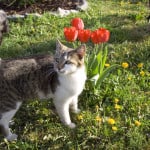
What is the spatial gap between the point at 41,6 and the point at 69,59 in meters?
3.92

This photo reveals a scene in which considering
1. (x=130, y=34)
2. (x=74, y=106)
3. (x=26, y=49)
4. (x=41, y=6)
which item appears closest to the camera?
(x=74, y=106)

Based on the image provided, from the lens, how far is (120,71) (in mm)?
5348

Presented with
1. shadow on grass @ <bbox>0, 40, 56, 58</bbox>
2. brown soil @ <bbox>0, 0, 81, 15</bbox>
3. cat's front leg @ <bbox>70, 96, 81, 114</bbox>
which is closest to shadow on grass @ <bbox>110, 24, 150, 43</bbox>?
shadow on grass @ <bbox>0, 40, 56, 58</bbox>

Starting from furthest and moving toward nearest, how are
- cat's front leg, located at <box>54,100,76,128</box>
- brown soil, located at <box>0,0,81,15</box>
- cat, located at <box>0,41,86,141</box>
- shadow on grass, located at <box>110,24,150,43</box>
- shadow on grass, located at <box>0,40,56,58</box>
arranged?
brown soil, located at <box>0,0,81,15</box>
shadow on grass, located at <box>110,24,150,43</box>
shadow on grass, located at <box>0,40,56,58</box>
cat's front leg, located at <box>54,100,76,128</box>
cat, located at <box>0,41,86,141</box>

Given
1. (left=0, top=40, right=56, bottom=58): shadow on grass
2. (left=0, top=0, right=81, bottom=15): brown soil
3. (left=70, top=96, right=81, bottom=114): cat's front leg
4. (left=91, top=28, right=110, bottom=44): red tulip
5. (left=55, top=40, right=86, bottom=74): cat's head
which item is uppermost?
(left=91, top=28, right=110, bottom=44): red tulip

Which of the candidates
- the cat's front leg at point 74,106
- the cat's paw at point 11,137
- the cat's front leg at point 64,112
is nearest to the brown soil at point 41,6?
the cat's front leg at point 74,106

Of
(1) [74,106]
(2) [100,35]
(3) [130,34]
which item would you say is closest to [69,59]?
(2) [100,35]

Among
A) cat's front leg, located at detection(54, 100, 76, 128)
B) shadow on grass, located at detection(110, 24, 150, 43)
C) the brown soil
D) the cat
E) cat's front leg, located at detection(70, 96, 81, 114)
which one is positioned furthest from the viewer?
the brown soil

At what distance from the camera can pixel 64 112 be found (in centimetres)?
430

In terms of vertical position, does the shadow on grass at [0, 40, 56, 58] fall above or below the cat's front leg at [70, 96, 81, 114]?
above

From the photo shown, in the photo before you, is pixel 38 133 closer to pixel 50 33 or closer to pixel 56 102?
pixel 56 102

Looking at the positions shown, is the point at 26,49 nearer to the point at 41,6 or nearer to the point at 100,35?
the point at 41,6

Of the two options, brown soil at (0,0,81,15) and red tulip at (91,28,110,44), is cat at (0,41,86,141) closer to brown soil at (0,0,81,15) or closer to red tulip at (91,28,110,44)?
red tulip at (91,28,110,44)

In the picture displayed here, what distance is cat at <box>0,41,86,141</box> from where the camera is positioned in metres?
4.09
